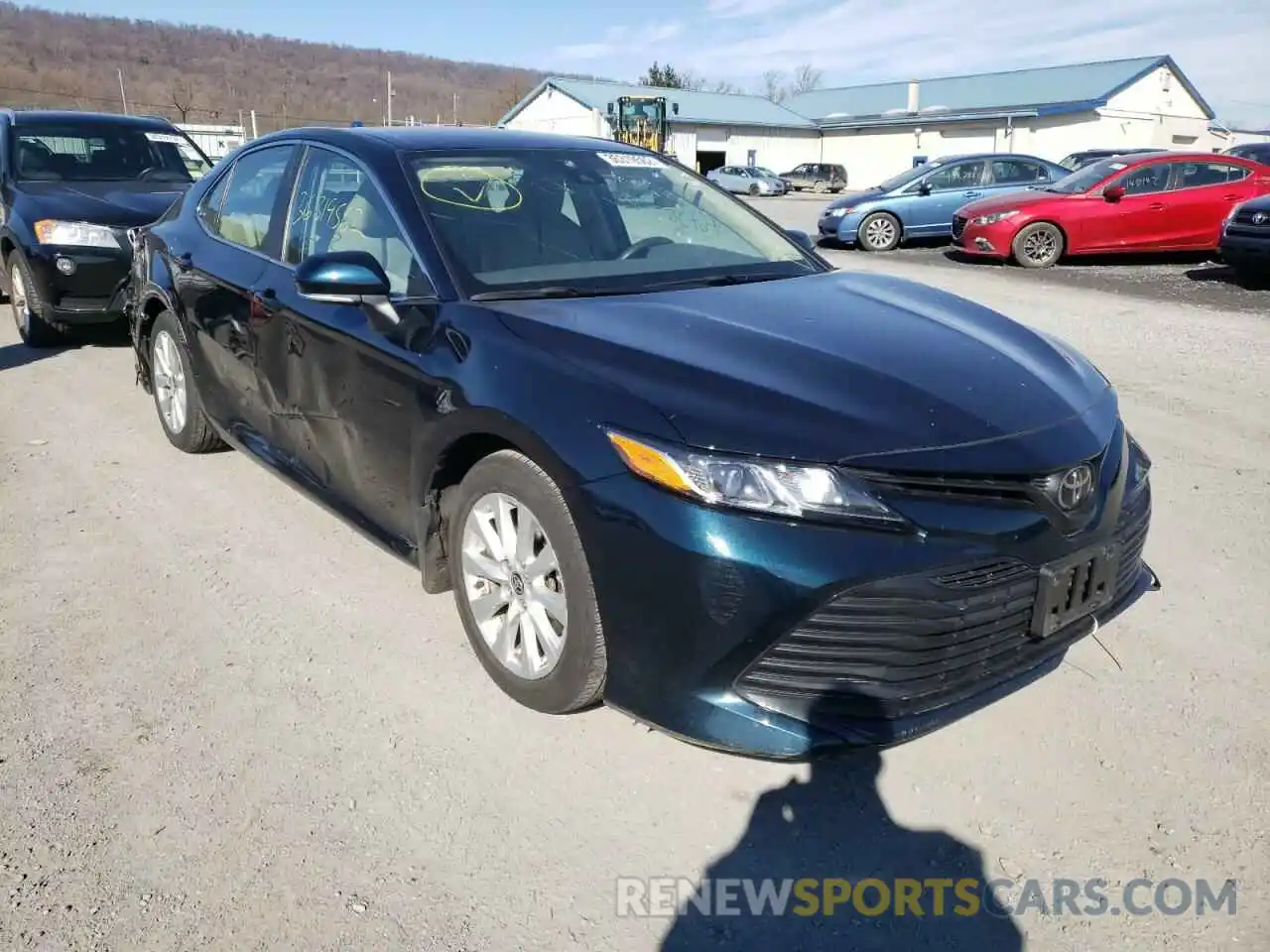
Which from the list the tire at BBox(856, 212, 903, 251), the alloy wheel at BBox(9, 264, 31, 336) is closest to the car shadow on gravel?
the alloy wheel at BBox(9, 264, 31, 336)

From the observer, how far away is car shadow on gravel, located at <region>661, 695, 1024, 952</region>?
6.86 ft

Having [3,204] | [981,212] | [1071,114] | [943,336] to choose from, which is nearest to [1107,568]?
[943,336]

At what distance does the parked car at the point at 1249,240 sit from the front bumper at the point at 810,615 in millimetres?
10610

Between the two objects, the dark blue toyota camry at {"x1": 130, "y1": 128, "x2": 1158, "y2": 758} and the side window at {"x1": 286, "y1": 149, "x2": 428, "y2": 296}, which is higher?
the side window at {"x1": 286, "y1": 149, "x2": 428, "y2": 296}

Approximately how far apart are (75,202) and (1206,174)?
13.5 metres

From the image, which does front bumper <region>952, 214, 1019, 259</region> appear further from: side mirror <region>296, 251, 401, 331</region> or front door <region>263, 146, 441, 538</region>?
side mirror <region>296, 251, 401, 331</region>

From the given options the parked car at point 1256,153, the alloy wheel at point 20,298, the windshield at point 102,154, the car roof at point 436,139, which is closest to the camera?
the car roof at point 436,139

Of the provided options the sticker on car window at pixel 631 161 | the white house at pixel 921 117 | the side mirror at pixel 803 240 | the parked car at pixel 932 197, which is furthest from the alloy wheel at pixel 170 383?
the white house at pixel 921 117

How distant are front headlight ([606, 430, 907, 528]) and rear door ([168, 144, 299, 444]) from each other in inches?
89.8

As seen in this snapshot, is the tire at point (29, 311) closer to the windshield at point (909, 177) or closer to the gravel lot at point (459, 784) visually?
the gravel lot at point (459, 784)

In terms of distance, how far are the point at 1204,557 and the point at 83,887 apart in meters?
3.88

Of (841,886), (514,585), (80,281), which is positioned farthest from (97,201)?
(841,886)

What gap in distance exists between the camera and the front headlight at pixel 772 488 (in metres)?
2.17

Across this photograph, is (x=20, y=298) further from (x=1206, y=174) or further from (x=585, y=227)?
(x=1206, y=174)
